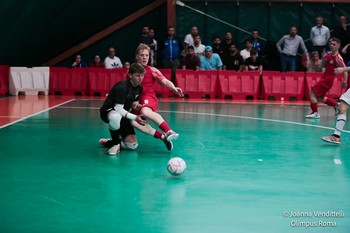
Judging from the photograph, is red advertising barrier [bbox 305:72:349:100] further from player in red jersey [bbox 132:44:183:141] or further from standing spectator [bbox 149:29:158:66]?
player in red jersey [bbox 132:44:183:141]

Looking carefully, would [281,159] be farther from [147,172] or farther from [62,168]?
[62,168]

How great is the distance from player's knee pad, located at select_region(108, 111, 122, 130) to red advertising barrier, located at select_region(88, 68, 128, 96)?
13.8m

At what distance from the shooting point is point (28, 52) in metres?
24.8

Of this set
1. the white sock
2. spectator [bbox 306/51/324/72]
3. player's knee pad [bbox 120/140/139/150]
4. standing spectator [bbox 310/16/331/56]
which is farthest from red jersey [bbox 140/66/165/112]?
standing spectator [bbox 310/16/331/56]

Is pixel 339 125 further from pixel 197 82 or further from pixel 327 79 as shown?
pixel 197 82

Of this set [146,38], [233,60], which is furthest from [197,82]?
[146,38]

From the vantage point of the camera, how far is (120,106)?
10578mm

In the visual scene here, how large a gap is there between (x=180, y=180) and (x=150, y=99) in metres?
3.02

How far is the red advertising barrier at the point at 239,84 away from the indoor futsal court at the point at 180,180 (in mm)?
8886

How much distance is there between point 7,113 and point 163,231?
1097 centimetres

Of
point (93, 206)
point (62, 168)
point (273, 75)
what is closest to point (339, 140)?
point (62, 168)

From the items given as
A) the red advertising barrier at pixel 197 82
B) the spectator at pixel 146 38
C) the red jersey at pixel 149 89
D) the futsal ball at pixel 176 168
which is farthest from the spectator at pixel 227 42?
the futsal ball at pixel 176 168

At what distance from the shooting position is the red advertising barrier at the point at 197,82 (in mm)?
24125

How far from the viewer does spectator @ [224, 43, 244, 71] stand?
964 inches
